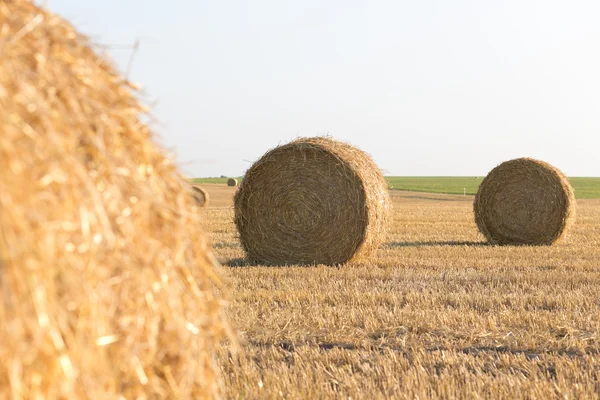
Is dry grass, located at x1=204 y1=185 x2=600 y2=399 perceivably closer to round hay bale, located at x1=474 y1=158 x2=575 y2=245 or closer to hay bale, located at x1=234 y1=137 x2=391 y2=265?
hay bale, located at x1=234 y1=137 x2=391 y2=265

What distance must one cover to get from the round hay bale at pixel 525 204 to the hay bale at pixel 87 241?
13.0 m

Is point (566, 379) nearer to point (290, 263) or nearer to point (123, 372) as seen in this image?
point (123, 372)

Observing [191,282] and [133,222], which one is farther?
[191,282]

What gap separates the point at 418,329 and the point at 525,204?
9.46m

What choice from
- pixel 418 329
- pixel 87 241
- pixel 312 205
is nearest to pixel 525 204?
pixel 312 205

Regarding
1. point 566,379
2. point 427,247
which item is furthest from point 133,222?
point 427,247

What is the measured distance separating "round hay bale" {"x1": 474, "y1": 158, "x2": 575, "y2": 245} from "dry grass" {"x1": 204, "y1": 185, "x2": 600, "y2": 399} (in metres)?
3.71

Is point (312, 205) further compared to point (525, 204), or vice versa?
point (525, 204)

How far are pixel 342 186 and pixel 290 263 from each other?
1417 millimetres

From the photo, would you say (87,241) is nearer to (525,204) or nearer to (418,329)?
(418,329)

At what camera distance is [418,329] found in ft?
23.2

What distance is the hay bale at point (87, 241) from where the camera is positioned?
234cm

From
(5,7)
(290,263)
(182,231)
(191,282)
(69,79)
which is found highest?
(5,7)

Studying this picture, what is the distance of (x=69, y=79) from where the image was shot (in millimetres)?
2963
